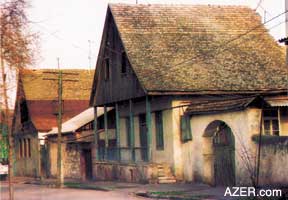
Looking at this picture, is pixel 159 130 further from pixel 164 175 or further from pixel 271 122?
pixel 271 122

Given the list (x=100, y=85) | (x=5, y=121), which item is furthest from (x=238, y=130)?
(x=100, y=85)

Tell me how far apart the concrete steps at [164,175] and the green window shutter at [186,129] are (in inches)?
80.2

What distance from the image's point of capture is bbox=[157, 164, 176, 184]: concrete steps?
101ft

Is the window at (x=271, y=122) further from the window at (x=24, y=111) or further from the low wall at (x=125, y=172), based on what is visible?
the window at (x=24, y=111)

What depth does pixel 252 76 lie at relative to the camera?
1246 inches

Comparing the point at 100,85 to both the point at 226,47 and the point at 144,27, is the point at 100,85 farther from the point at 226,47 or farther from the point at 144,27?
the point at 226,47

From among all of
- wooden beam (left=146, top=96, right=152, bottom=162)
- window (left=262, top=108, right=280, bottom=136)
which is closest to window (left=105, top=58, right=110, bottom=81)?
wooden beam (left=146, top=96, right=152, bottom=162)

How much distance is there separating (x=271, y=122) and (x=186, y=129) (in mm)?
4120

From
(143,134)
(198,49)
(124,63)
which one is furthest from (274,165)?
(124,63)

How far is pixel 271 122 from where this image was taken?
27.1 m

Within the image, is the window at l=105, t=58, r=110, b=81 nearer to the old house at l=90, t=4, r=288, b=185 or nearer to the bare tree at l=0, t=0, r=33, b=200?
the old house at l=90, t=4, r=288, b=185

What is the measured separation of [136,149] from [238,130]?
11604mm

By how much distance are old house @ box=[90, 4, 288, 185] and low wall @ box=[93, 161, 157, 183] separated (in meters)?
0.05

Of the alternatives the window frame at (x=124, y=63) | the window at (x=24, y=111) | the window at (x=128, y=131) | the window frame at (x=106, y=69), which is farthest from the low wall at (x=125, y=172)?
the window at (x=24, y=111)
